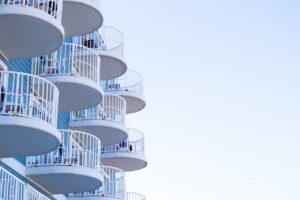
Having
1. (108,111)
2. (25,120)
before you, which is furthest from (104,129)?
(25,120)

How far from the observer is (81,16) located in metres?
27.0

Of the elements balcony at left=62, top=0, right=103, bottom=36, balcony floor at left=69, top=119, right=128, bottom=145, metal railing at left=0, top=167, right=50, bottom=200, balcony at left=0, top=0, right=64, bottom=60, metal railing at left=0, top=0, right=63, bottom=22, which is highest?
balcony at left=62, top=0, right=103, bottom=36

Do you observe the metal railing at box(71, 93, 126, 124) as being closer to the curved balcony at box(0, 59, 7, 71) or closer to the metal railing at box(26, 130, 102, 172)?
the metal railing at box(26, 130, 102, 172)

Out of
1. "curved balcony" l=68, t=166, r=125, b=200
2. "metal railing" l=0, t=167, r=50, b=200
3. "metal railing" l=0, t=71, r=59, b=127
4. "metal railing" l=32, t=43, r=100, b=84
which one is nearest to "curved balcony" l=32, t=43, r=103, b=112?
"metal railing" l=32, t=43, r=100, b=84

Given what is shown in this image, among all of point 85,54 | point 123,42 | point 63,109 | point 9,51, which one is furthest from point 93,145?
point 123,42

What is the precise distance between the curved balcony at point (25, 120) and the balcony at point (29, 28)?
98 cm

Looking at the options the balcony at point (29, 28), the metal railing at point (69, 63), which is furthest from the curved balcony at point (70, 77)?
the balcony at point (29, 28)

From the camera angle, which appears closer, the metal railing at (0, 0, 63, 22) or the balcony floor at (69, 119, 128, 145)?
the metal railing at (0, 0, 63, 22)

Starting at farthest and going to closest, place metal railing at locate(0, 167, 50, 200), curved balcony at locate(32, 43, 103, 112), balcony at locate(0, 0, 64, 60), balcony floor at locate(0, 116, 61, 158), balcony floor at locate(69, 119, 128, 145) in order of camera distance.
Result: balcony floor at locate(69, 119, 128, 145)
curved balcony at locate(32, 43, 103, 112)
balcony at locate(0, 0, 64, 60)
metal railing at locate(0, 167, 50, 200)
balcony floor at locate(0, 116, 61, 158)

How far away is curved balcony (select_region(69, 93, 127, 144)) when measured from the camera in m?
30.6

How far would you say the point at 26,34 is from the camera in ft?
69.4

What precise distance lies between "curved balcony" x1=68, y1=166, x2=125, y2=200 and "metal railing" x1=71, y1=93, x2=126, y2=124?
2.36 metres

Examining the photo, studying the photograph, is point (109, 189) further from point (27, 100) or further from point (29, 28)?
point (29, 28)

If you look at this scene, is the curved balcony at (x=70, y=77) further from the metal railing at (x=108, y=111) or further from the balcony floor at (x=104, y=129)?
the metal railing at (x=108, y=111)
